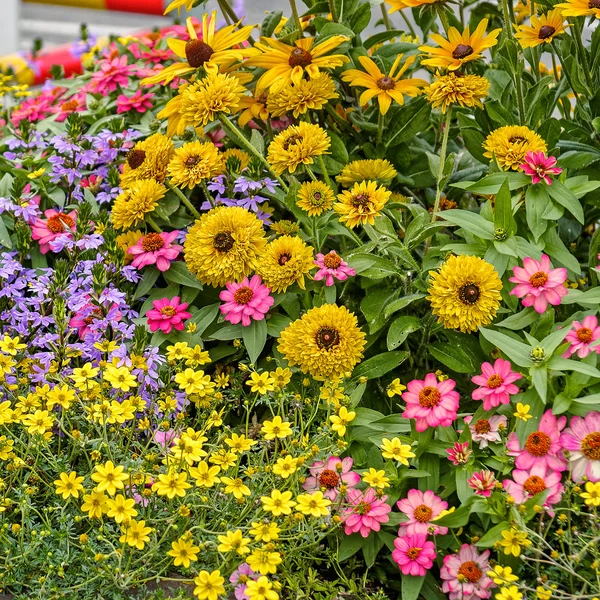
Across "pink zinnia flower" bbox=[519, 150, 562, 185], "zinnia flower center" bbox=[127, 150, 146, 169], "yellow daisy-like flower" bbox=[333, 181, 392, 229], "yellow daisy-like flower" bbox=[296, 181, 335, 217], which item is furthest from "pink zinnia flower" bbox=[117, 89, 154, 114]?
"pink zinnia flower" bbox=[519, 150, 562, 185]

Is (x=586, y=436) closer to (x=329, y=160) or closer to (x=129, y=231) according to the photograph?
(x=329, y=160)

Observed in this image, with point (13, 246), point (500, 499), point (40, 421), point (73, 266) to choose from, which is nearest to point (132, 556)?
point (40, 421)

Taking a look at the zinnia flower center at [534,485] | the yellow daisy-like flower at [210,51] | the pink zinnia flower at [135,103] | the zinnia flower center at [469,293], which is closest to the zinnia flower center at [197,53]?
the yellow daisy-like flower at [210,51]

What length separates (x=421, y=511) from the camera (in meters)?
1.32

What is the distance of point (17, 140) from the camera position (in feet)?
6.88

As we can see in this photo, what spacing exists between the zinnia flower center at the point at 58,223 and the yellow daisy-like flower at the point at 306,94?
0.53 metres

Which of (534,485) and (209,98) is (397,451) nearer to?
(534,485)

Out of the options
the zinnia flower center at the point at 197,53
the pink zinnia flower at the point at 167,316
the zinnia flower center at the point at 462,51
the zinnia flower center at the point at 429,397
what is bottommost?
the pink zinnia flower at the point at 167,316

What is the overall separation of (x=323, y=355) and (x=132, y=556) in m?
0.46

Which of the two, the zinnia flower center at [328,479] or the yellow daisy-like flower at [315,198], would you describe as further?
the yellow daisy-like flower at [315,198]

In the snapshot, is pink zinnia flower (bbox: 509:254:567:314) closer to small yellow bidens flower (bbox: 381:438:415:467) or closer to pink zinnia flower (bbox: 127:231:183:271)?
small yellow bidens flower (bbox: 381:438:415:467)

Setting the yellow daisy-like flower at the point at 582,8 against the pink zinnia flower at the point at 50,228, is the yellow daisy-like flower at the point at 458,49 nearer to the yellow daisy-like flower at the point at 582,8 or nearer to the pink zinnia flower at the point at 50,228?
the yellow daisy-like flower at the point at 582,8

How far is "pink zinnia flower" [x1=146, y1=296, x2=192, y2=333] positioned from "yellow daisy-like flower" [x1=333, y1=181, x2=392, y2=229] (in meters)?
0.38

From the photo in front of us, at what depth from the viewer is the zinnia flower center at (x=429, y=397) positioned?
4.45 ft
